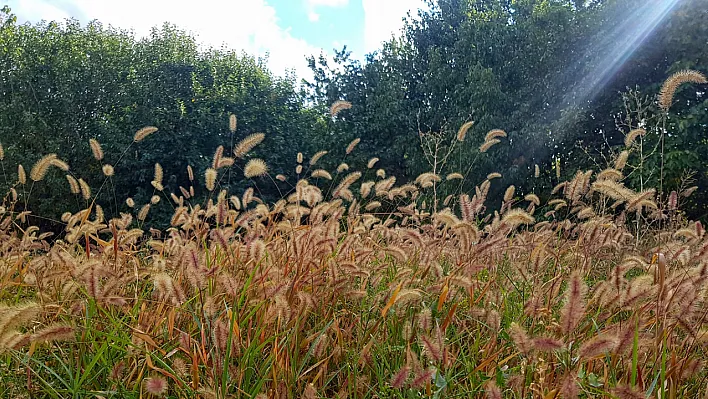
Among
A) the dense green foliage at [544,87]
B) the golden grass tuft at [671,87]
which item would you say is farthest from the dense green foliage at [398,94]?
the golden grass tuft at [671,87]

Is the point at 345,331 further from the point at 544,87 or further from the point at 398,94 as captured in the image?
the point at 398,94

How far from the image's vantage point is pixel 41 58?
53.1 feet

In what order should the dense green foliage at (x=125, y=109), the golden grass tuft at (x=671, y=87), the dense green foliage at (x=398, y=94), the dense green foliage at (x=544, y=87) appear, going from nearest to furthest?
the golden grass tuft at (x=671, y=87)
the dense green foliage at (x=544, y=87)
the dense green foliage at (x=398, y=94)
the dense green foliage at (x=125, y=109)

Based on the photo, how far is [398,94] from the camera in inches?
564

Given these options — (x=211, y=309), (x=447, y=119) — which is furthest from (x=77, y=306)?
(x=447, y=119)

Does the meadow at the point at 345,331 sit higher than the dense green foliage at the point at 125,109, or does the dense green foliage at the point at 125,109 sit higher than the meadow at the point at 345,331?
the dense green foliage at the point at 125,109

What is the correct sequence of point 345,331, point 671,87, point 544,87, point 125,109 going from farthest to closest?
point 125,109 < point 544,87 < point 671,87 < point 345,331

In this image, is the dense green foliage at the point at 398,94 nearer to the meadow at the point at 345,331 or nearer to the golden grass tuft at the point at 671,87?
the golden grass tuft at the point at 671,87

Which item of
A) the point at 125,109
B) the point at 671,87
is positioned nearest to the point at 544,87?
the point at 671,87

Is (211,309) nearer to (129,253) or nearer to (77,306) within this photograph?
(77,306)

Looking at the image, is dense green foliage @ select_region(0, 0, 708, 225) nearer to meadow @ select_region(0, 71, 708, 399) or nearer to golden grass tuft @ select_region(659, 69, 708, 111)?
golden grass tuft @ select_region(659, 69, 708, 111)

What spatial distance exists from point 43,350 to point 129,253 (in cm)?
79

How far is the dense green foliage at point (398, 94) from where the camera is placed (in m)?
11.8

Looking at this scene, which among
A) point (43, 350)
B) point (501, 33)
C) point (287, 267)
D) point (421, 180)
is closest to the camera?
point (43, 350)
